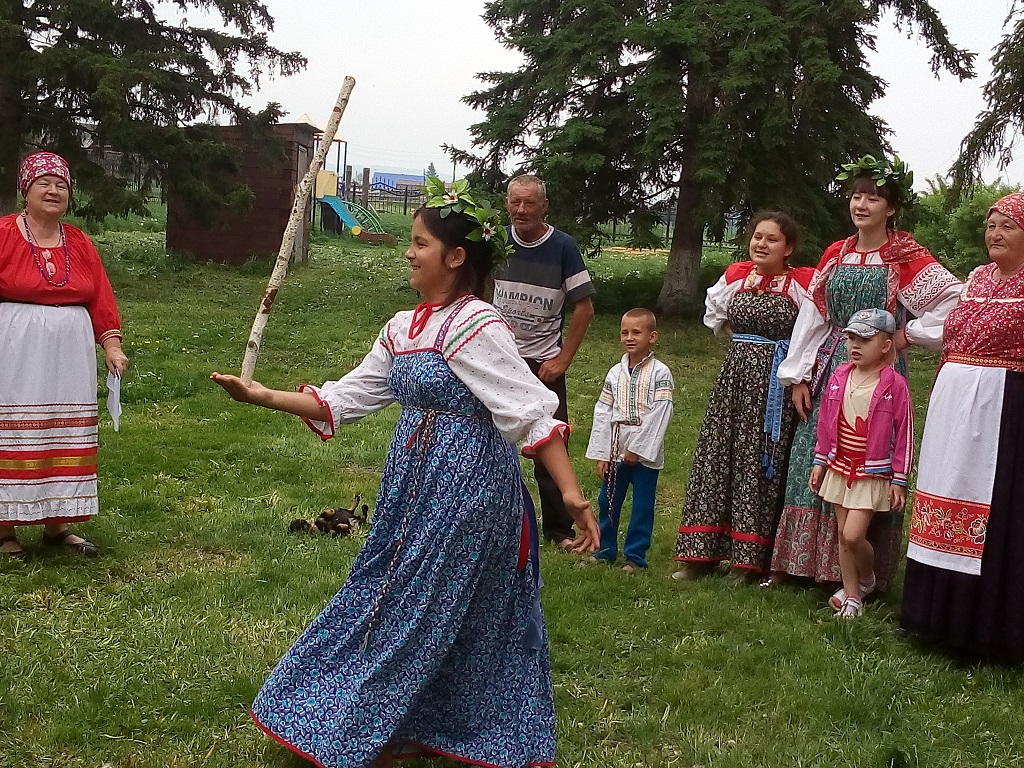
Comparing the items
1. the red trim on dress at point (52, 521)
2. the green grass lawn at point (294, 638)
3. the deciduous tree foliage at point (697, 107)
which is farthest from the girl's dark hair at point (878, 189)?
the deciduous tree foliage at point (697, 107)

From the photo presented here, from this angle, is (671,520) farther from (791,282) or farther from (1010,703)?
(1010,703)

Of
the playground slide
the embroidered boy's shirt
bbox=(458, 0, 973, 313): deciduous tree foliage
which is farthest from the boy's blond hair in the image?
the playground slide

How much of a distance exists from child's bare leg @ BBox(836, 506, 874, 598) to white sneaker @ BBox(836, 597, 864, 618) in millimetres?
29

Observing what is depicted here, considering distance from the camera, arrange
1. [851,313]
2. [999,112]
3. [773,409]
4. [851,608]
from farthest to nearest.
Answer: [999,112], [773,409], [851,313], [851,608]

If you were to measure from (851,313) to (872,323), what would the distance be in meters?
0.30

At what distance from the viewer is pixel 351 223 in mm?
28141

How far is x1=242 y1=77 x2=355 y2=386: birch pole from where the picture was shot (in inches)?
129

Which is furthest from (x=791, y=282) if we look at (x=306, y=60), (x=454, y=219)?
(x=306, y=60)

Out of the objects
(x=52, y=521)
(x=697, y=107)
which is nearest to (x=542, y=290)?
(x=52, y=521)

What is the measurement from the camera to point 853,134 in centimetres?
1370

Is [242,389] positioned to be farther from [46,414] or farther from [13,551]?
[13,551]

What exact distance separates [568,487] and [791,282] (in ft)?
10.3

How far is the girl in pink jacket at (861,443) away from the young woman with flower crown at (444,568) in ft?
7.51

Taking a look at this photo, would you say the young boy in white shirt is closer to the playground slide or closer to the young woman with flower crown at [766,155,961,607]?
the young woman with flower crown at [766,155,961,607]
